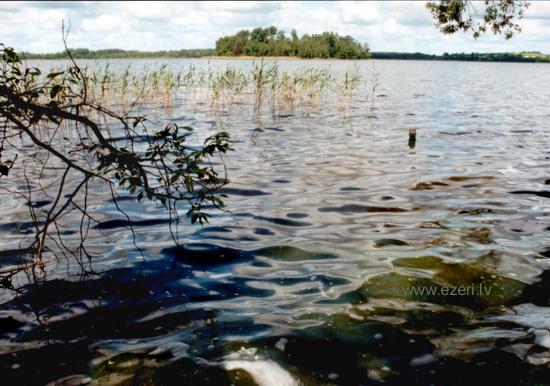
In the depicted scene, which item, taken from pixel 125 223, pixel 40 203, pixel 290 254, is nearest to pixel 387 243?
pixel 290 254

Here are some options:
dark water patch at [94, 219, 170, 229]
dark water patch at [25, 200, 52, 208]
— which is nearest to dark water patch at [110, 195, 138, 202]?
dark water patch at [25, 200, 52, 208]

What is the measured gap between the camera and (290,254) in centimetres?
797

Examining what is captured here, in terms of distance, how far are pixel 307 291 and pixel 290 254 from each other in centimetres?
137

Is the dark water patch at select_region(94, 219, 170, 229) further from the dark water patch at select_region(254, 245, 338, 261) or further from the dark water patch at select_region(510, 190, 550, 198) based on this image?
the dark water patch at select_region(510, 190, 550, 198)

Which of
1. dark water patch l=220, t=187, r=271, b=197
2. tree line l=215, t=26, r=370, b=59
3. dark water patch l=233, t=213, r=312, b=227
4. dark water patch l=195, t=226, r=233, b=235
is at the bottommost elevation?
dark water patch l=195, t=226, r=233, b=235

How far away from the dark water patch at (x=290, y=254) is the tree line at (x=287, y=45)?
358 ft

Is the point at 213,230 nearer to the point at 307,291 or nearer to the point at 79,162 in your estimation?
the point at 307,291

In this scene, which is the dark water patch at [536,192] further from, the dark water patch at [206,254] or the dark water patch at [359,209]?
the dark water patch at [206,254]

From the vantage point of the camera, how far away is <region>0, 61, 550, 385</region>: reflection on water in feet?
16.5

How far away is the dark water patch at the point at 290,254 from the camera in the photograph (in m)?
7.82

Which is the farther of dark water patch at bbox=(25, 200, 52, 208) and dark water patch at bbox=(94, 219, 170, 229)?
dark water patch at bbox=(25, 200, 52, 208)

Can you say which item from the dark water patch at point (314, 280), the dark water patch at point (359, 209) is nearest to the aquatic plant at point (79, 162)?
the dark water patch at point (314, 280)

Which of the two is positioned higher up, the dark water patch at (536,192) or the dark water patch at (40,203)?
the dark water patch at (536,192)

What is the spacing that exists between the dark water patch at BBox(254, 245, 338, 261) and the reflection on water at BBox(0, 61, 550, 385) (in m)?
0.04
